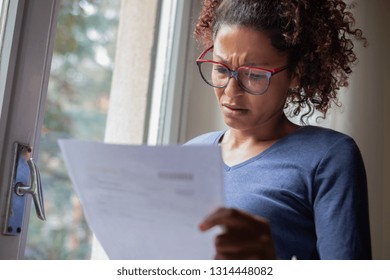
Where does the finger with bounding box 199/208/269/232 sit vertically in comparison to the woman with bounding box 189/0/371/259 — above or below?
below

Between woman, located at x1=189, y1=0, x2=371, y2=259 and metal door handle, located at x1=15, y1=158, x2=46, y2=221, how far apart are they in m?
0.38

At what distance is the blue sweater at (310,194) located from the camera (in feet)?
2.96

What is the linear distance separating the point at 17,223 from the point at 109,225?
372mm

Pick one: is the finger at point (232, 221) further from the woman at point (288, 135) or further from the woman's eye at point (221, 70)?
the woman's eye at point (221, 70)

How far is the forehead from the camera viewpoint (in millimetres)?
1032

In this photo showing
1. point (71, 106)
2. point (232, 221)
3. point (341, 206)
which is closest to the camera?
point (232, 221)

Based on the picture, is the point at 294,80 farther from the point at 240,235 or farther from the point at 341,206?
the point at 240,235

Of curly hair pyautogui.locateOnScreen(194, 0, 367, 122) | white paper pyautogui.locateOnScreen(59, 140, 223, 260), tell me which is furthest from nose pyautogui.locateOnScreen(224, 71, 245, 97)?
white paper pyautogui.locateOnScreen(59, 140, 223, 260)

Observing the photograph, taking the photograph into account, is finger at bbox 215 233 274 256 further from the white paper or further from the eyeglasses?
the eyeglasses

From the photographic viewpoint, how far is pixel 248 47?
3.39 feet

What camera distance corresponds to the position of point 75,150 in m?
0.71

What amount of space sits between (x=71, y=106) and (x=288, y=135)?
27.4 inches

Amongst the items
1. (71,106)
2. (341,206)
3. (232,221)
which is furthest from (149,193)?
(71,106)

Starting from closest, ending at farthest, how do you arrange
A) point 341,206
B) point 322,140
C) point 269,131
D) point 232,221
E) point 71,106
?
point 232,221, point 341,206, point 322,140, point 269,131, point 71,106
